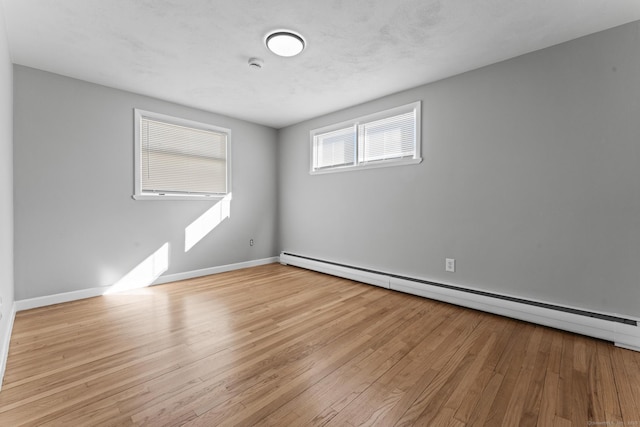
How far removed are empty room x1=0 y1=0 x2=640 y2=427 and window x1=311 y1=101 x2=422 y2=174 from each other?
32mm

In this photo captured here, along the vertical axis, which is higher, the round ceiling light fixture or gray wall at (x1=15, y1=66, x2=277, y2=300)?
the round ceiling light fixture

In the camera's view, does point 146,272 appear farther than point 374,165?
No

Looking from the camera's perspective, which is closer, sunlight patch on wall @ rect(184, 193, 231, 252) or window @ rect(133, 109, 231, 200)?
window @ rect(133, 109, 231, 200)

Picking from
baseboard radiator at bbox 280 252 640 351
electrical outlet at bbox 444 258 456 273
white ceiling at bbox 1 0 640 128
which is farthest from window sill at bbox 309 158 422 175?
baseboard radiator at bbox 280 252 640 351

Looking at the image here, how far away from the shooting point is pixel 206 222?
13.5ft

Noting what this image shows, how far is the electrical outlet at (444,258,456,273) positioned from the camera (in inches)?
117

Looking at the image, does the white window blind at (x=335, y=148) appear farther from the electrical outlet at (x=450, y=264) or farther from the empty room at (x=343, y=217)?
the electrical outlet at (x=450, y=264)

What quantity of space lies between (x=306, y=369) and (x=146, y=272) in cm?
281

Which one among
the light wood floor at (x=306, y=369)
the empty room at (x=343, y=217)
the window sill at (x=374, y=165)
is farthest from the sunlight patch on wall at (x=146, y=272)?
the window sill at (x=374, y=165)

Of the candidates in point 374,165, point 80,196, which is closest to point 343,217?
point 374,165

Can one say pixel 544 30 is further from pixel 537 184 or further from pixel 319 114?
pixel 319 114

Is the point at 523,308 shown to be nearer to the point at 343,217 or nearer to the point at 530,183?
the point at 530,183

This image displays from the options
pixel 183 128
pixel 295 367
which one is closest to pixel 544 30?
pixel 295 367

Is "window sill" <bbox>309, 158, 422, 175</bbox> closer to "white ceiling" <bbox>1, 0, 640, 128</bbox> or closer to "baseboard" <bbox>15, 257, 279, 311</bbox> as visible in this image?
"white ceiling" <bbox>1, 0, 640, 128</bbox>
